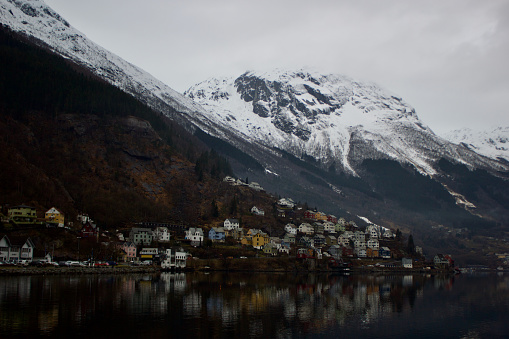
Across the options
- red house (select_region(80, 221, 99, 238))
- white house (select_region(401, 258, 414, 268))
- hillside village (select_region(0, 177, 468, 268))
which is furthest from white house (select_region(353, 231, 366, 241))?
red house (select_region(80, 221, 99, 238))

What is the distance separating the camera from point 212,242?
124875 mm

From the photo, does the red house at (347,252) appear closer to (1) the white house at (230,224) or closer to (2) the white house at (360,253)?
(2) the white house at (360,253)

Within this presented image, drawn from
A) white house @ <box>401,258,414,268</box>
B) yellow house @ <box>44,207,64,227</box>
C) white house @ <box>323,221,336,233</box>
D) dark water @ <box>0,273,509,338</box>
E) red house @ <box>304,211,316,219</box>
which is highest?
red house @ <box>304,211,316,219</box>

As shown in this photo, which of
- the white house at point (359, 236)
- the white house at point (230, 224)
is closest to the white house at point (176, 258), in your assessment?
the white house at point (230, 224)

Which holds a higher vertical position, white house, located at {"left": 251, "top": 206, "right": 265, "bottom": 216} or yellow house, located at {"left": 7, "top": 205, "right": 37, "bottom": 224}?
white house, located at {"left": 251, "top": 206, "right": 265, "bottom": 216}

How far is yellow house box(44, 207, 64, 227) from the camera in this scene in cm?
9931

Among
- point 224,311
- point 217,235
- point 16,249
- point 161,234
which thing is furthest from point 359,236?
point 224,311

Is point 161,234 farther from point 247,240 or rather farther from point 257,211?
point 257,211

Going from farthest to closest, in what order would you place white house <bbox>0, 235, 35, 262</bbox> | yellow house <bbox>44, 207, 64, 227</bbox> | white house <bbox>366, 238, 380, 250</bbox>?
1. white house <bbox>366, 238, 380, 250</bbox>
2. yellow house <bbox>44, 207, 64, 227</bbox>
3. white house <bbox>0, 235, 35, 262</bbox>

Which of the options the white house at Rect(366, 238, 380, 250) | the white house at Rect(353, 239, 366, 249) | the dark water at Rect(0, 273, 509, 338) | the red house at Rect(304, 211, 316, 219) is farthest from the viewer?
the red house at Rect(304, 211, 316, 219)

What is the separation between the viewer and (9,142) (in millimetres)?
126938

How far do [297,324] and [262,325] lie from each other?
3884 millimetres

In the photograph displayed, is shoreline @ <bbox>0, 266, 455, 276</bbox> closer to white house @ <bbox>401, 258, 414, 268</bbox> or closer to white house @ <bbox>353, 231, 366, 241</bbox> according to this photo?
white house @ <bbox>401, 258, 414, 268</bbox>

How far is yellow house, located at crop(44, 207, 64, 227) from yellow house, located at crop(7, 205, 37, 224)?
108 inches
